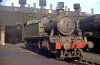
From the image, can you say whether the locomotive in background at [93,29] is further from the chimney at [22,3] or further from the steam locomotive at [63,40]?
the chimney at [22,3]

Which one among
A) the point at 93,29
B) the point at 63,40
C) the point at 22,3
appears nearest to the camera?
the point at 63,40

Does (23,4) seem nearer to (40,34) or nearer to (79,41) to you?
(40,34)

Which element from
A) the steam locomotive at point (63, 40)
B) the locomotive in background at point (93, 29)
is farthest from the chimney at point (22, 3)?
the steam locomotive at point (63, 40)

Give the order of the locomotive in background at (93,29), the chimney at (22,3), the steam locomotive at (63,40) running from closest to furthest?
the steam locomotive at (63,40) → the locomotive in background at (93,29) → the chimney at (22,3)

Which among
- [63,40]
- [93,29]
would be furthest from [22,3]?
[63,40]

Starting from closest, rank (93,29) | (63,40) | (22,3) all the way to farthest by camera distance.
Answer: (63,40) → (93,29) → (22,3)

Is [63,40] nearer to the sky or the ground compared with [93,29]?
nearer to the ground

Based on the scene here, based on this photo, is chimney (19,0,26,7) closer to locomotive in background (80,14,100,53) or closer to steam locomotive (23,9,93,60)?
locomotive in background (80,14,100,53)

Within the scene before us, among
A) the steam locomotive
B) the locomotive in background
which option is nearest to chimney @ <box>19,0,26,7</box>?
the locomotive in background

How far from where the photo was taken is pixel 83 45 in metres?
18.0

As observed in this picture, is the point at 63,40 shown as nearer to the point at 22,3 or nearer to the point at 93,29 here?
the point at 93,29

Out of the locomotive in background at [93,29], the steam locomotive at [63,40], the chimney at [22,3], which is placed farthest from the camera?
the chimney at [22,3]

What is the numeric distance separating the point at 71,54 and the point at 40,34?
4960 mm

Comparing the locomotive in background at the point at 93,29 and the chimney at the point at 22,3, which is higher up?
the chimney at the point at 22,3
